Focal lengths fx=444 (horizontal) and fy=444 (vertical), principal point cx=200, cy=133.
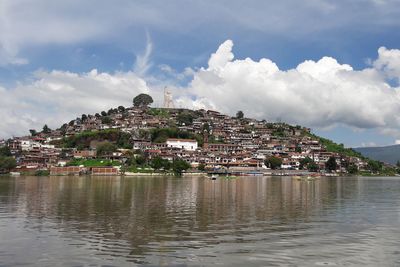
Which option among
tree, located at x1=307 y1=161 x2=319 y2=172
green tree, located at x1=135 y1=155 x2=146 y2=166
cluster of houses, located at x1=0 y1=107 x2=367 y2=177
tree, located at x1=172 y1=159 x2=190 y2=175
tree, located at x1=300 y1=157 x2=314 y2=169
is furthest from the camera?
tree, located at x1=300 y1=157 x2=314 y2=169

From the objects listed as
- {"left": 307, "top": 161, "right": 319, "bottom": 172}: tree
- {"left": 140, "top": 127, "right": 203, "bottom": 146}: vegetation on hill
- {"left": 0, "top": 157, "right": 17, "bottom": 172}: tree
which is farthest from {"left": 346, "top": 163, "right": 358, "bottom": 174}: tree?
{"left": 0, "top": 157, "right": 17, "bottom": 172}: tree

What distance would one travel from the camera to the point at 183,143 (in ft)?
600

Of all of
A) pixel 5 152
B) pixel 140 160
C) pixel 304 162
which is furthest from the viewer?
pixel 304 162

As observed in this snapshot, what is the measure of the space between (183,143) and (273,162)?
3950cm

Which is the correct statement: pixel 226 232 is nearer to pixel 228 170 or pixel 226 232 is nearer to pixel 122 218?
pixel 122 218

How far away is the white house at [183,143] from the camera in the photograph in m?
180

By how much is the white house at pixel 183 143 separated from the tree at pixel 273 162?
33468 millimetres

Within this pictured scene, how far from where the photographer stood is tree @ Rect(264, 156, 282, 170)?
16350cm

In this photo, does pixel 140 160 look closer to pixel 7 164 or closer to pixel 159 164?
pixel 159 164

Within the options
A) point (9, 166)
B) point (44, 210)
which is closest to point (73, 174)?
point (9, 166)

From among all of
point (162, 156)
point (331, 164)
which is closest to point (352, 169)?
point (331, 164)

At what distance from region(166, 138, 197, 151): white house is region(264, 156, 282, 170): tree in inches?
1318

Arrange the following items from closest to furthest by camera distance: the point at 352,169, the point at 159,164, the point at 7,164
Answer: the point at 159,164, the point at 7,164, the point at 352,169

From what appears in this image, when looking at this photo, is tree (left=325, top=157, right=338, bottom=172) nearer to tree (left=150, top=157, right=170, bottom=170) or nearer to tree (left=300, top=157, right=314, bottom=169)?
tree (left=300, top=157, right=314, bottom=169)
